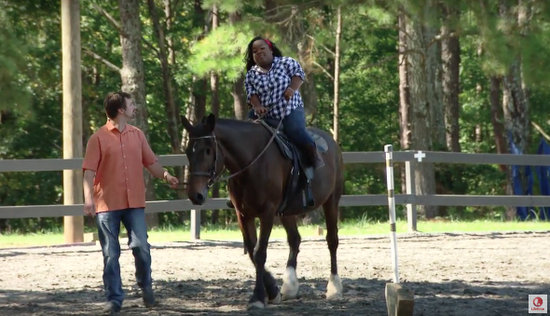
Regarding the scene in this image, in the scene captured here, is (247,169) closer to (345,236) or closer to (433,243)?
(433,243)

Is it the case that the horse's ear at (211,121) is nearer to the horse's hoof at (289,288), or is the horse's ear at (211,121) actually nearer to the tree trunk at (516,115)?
the horse's hoof at (289,288)

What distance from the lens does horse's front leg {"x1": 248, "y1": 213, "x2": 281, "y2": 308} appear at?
9.50 meters

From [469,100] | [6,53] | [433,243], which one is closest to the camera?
[6,53]

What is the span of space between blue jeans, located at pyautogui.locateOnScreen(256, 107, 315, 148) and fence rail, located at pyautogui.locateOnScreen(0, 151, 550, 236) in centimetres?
724

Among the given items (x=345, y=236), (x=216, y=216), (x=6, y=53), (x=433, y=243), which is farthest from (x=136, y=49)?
(x=216, y=216)

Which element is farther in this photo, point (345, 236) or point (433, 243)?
point (345, 236)

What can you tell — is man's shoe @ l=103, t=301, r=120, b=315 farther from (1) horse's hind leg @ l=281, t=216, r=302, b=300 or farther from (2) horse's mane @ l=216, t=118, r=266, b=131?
(2) horse's mane @ l=216, t=118, r=266, b=131

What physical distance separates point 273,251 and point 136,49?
10.2 meters

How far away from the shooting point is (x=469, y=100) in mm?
46812

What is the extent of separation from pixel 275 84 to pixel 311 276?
2.83m

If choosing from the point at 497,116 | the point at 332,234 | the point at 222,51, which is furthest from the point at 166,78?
the point at 332,234

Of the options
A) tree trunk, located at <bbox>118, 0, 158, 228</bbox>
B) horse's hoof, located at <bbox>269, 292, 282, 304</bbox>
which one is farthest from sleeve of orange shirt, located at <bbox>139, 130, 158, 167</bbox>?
tree trunk, located at <bbox>118, 0, 158, 228</bbox>

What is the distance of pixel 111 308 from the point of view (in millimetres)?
9125

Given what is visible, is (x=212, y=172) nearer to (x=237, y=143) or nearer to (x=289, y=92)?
(x=237, y=143)
